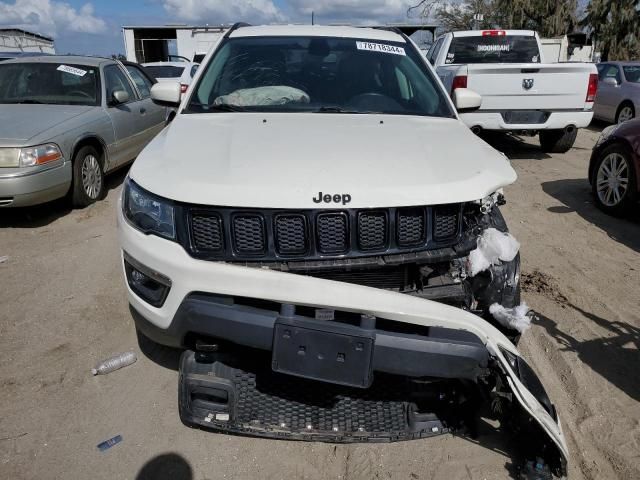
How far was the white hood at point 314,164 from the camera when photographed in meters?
2.17

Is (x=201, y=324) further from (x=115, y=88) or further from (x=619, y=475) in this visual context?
(x=115, y=88)

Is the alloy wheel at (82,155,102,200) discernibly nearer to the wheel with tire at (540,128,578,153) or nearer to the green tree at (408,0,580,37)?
the wheel with tire at (540,128,578,153)

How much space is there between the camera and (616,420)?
265cm

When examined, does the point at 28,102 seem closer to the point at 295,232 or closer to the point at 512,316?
the point at 295,232

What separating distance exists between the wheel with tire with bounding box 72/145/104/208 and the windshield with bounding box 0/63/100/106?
0.78 metres

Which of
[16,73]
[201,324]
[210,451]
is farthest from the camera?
[16,73]

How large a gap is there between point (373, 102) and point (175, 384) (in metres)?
2.13

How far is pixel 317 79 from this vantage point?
3535 mm

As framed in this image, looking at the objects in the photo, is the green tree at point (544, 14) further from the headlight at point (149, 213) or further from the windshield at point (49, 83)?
the headlight at point (149, 213)

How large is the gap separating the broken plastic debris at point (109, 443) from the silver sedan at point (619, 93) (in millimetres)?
11299

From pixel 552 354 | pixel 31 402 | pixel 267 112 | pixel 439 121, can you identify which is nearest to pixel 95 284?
pixel 31 402

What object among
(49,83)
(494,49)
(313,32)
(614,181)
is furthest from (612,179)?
(49,83)

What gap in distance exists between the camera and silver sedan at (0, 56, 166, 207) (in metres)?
5.07

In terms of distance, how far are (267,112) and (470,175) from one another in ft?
4.51
